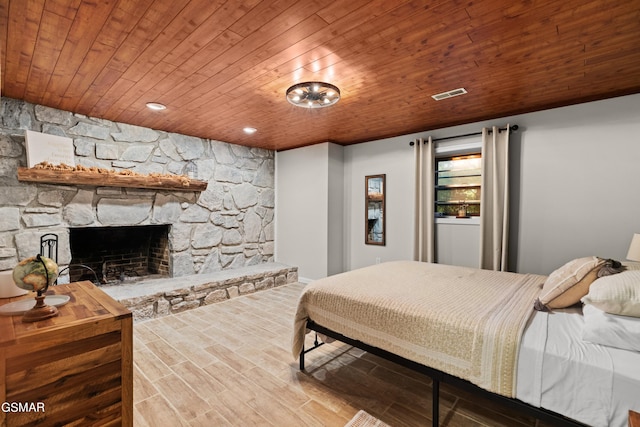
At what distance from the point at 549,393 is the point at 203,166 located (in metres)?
4.61

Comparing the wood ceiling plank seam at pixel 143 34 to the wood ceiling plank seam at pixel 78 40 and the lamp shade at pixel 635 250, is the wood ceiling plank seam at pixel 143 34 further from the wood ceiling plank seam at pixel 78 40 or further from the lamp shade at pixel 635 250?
the lamp shade at pixel 635 250

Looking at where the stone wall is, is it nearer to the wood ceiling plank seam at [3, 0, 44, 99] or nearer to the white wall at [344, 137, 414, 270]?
the wood ceiling plank seam at [3, 0, 44, 99]

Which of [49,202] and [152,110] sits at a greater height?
[152,110]

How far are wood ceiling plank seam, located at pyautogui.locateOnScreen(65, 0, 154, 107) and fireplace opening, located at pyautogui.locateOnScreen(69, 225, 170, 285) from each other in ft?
6.46

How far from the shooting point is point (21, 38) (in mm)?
1924

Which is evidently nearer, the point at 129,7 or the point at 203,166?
the point at 129,7

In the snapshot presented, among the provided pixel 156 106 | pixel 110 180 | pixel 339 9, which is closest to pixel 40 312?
pixel 339 9

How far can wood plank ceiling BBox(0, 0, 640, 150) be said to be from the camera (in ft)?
5.48

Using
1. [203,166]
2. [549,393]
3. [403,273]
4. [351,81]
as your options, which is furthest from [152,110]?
[549,393]

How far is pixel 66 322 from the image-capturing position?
49.5 inches

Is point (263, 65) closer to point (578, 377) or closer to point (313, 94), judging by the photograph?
point (313, 94)

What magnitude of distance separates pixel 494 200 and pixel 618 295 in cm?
217

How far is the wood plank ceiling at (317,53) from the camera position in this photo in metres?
1.67

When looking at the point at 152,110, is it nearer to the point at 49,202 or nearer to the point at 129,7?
the point at 49,202
